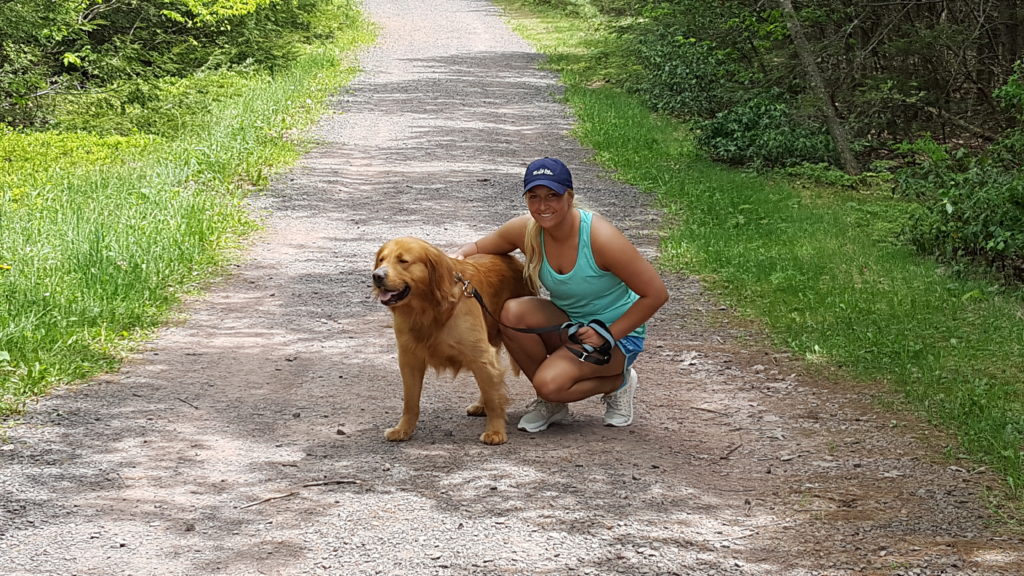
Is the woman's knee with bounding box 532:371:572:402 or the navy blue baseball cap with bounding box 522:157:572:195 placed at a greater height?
the navy blue baseball cap with bounding box 522:157:572:195

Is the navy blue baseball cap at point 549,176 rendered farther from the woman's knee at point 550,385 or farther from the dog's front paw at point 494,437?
the dog's front paw at point 494,437

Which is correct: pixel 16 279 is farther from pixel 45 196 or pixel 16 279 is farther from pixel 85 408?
pixel 45 196

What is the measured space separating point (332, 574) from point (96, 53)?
1756 centimetres

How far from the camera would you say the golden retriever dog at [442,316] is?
4969 millimetres

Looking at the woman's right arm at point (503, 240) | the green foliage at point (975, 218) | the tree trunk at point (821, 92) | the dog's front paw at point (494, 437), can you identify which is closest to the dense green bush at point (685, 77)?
the tree trunk at point (821, 92)

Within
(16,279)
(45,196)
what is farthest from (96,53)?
(16,279)

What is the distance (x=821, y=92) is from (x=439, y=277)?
9.88 metres

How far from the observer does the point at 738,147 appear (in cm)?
1422

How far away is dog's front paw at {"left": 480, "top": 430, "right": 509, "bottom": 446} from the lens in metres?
5.45

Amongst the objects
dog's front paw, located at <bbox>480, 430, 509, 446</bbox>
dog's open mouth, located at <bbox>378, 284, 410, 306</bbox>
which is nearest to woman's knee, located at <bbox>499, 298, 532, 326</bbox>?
dog's front paw, located at <bbox>480, 430, 509, 446</bbox>

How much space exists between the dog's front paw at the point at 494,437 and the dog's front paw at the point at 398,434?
364 millimetres

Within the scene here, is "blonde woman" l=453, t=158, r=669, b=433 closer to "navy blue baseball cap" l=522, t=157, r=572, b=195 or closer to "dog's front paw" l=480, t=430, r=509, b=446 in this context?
"navy blue baseball cap" l=522, t=157, r=572, b=195

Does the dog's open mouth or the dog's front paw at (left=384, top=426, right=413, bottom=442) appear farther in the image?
the dog's front paw at (left=384, top=426, right=413, bottom=442)

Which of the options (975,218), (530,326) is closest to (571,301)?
(530,326)
